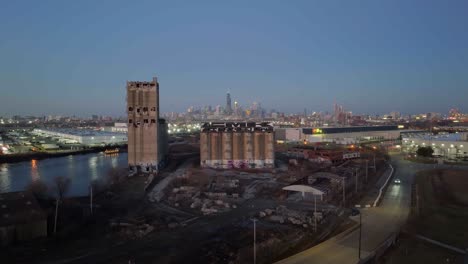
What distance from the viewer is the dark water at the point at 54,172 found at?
19594 mm

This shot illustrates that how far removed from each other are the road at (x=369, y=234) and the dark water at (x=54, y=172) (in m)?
12.3

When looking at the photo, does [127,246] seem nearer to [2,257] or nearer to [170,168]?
[2,257]

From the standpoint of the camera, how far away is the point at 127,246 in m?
9.63

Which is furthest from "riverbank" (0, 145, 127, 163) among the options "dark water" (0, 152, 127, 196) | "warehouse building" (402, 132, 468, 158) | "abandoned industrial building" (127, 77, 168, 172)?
"warehouse building" (402, 132, 468, 158)

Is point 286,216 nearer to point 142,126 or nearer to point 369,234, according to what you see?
point 369,234

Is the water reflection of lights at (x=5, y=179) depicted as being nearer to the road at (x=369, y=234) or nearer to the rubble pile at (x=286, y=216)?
the rubble pile at (x=286, y=216)

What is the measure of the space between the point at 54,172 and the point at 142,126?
7.69 m

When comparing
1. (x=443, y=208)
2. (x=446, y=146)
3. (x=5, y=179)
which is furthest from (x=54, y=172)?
(x=446, y=146)

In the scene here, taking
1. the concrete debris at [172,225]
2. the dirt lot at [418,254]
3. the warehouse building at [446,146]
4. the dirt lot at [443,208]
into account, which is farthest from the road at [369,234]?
the warehouse building at [446,146]

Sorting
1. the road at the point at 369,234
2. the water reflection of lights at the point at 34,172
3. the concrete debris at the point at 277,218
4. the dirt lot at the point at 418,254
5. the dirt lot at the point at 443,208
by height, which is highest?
the concrete debris at the point at 277,218

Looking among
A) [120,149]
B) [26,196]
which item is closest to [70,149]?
[120,149]

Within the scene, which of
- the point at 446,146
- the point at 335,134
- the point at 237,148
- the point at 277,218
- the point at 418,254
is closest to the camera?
the point at 418,254

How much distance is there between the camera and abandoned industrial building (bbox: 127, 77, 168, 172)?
865 inches

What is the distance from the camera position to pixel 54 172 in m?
24.9
